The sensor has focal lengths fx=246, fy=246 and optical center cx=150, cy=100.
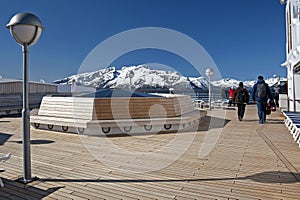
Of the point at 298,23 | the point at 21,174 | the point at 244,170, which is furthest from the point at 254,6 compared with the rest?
the point at 21,174

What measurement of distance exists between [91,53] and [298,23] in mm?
6942

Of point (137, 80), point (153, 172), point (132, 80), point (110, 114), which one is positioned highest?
point (137, 80)

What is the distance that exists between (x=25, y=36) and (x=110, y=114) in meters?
3.48

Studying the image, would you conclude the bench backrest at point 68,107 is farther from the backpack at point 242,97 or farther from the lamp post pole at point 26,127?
the backpack at point 242,97

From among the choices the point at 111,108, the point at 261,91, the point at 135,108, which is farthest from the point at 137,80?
the point at 111,108

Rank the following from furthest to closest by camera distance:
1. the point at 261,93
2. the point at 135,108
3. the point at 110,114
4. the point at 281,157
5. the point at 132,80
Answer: the point at 132,80
the point at 261,93
the point at 135,108
the point at 110,114
the point at 281,157

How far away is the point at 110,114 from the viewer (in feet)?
20.2

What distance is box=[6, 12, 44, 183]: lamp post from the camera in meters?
2.82

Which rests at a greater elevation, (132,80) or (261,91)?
(132,80)

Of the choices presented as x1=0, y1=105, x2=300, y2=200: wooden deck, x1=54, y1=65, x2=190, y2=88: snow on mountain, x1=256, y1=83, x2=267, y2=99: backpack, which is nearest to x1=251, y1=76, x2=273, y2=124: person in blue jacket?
x1=256, y1=83, x2=267, y2=99: backpack

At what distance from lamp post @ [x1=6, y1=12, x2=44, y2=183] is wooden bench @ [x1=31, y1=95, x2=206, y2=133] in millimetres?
2757

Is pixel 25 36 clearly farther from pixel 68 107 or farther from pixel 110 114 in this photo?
pixel 68 107

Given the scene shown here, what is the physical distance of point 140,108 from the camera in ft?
21.1

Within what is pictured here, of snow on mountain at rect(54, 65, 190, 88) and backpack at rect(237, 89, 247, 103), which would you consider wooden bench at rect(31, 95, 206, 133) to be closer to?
backpack at rect(237, 89, 247, 103)
